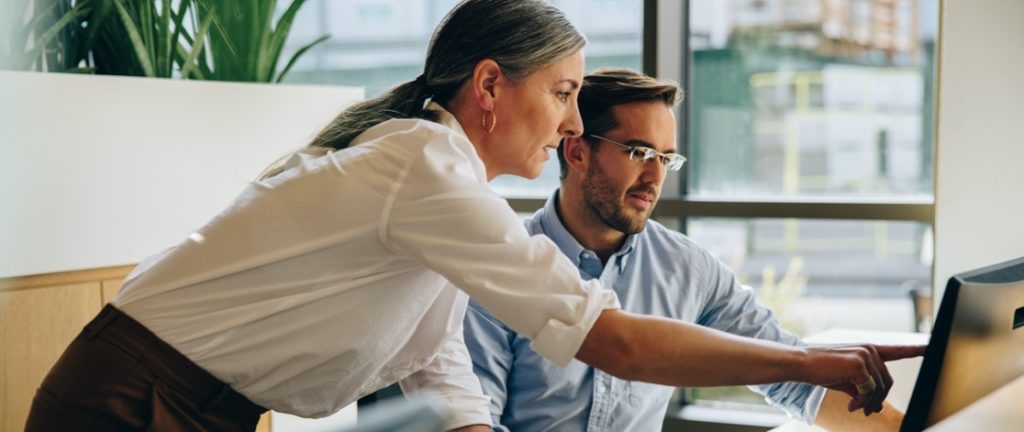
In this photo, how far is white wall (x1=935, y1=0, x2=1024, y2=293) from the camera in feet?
9.31

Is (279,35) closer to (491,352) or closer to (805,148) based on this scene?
(491,352)

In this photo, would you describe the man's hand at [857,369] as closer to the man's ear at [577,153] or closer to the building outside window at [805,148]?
the man's ear at [577,153]

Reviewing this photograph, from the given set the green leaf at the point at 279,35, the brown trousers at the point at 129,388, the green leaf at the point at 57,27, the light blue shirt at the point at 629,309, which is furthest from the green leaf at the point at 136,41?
the brown trousers at the point at 129,388

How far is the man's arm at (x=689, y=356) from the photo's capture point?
1255 millimetres

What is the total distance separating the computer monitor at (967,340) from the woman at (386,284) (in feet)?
0.37

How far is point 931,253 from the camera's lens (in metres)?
3.12

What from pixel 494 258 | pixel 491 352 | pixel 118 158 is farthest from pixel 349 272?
pixel 118 158

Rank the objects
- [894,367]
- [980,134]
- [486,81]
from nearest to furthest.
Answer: [486,81], [894,367], [980,134]

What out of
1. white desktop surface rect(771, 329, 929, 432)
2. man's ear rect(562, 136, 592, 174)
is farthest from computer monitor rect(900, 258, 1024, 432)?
man's ear rect(562, 136, 592, 174)

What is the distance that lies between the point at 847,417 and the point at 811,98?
6.11 feet

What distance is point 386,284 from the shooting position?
1.43 meters

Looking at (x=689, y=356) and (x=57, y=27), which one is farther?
(x=57, y=27)

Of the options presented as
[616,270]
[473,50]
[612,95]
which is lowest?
[616,270]

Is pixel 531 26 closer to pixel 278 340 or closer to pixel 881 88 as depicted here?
pixel 278 340
